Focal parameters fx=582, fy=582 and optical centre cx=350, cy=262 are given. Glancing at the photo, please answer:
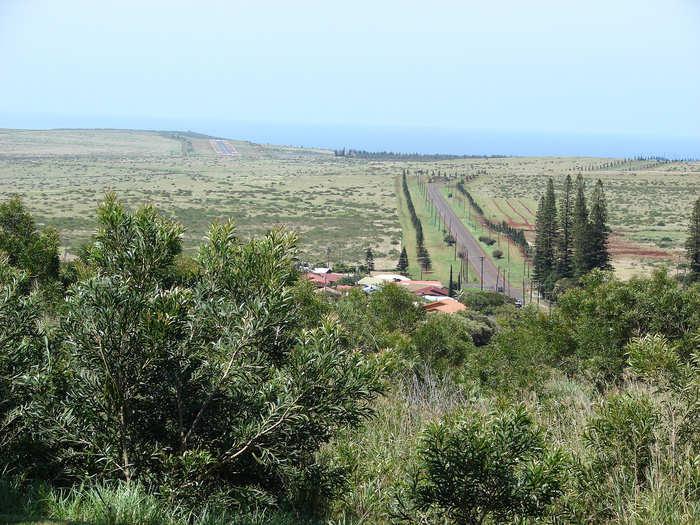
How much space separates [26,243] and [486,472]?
15120 mm

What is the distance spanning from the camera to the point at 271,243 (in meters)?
4.55

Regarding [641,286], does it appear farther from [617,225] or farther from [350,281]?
[617,225]

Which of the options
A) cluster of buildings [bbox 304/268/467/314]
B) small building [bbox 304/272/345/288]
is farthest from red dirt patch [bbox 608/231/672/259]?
small building [bbox 304/272/345/288]

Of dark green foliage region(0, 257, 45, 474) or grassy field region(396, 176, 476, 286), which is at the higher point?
dark green foliage region(0, 257, 45, 474)

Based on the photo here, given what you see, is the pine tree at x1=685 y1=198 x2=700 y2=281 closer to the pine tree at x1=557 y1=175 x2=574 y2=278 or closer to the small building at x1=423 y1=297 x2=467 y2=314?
the pine tree at x1=557 y1=175 x2=574 y2=278

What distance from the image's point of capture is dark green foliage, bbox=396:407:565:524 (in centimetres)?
396

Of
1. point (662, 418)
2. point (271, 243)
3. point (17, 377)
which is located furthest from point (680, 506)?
point (17, 377)

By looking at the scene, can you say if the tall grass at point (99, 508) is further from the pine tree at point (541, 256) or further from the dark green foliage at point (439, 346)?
the pine tree at point (541, 256)

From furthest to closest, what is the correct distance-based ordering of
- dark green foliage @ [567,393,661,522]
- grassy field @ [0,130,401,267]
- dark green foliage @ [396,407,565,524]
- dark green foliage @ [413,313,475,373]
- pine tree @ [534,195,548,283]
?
1. grassy field @ [0,130,401,267]
2. pine tree @ [534,195,548,283]
3. dark green foliage @ [413,313,475,373]
4. dark green foliage @ [567,393,661,522]
5. dark green foliage @ [396,407,565,524]

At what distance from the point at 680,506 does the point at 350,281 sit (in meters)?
40.0

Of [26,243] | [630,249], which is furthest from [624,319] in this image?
[630,249]

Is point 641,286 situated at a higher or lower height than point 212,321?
lower

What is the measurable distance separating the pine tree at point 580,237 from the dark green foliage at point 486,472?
39.3 metres

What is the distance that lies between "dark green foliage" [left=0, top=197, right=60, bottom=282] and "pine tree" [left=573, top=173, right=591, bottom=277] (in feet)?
113
